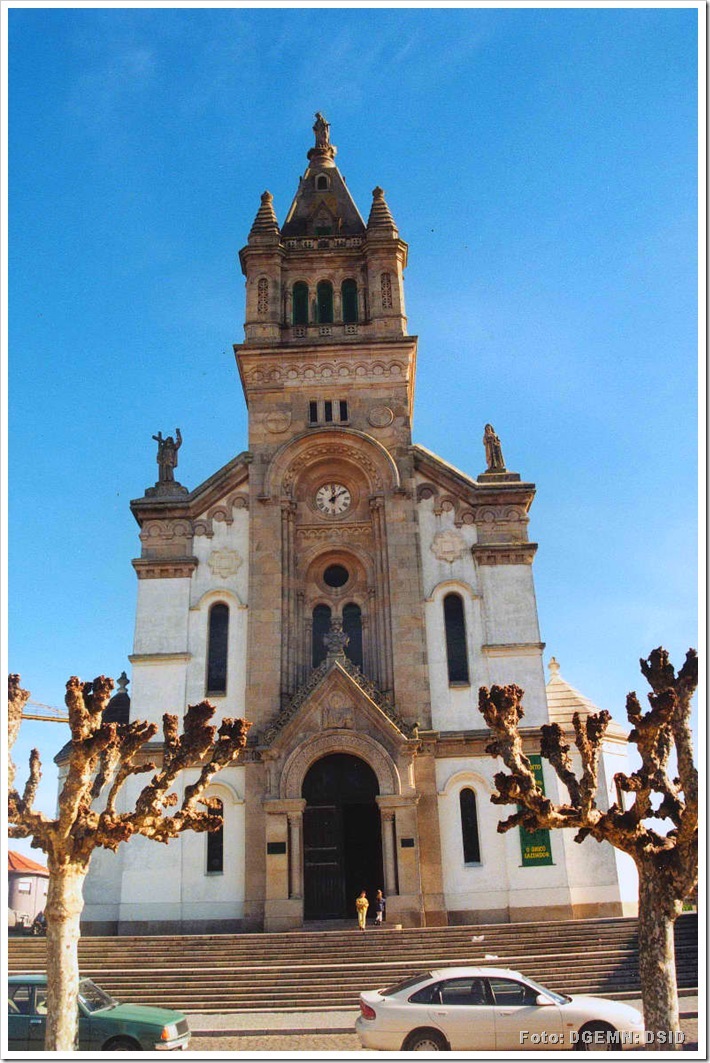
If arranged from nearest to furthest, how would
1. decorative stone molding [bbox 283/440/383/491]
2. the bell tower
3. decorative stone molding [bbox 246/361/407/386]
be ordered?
the bell tower
decorative stone molding [bbox 283/440/383/491]
decorative stone molding [bbox 246/361/407/386]

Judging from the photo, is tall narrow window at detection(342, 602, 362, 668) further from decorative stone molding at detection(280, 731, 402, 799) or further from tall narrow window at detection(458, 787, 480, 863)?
tall narrow window at detection(458, 787, 480, 863)

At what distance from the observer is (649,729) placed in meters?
15.4

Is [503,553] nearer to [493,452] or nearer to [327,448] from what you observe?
[493,452]

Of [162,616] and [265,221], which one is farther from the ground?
[265,221]

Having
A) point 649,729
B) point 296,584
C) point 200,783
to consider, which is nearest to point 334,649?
point 296,584

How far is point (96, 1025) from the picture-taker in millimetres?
15297

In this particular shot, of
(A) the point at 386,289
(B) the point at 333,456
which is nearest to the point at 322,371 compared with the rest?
(B) the point at 333,456

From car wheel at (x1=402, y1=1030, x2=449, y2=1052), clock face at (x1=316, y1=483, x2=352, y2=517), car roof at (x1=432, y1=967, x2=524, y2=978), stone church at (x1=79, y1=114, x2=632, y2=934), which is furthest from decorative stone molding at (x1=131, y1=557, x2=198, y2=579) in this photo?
car wheel at (x1=402, y1=1030, x2=449, y2=1052)

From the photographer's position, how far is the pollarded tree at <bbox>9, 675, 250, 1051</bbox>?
547 inches

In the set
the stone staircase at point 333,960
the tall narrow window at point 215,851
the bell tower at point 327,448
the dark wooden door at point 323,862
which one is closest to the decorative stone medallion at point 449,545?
the bell tower at point 327,448

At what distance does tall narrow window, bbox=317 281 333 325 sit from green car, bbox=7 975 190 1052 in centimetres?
2775

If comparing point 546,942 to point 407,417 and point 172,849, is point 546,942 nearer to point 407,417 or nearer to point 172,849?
point 172,849

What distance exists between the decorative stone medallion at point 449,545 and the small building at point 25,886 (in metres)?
35.9

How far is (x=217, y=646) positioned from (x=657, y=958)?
21.1m
